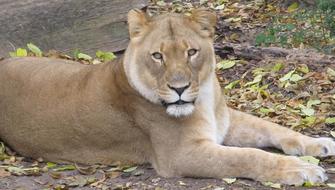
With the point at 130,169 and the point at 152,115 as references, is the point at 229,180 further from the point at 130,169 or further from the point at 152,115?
the point at 130,169

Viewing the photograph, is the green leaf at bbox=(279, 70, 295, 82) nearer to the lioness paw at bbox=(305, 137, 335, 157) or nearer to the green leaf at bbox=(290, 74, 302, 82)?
the green leaf at bbox=(290, 74, 302, 82)

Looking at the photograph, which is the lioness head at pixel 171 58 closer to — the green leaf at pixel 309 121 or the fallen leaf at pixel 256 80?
the green leaf at pixel 309 121

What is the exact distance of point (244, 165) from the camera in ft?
16.4

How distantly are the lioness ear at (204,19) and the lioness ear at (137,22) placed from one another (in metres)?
0.31

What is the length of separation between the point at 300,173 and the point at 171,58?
1.04 meters

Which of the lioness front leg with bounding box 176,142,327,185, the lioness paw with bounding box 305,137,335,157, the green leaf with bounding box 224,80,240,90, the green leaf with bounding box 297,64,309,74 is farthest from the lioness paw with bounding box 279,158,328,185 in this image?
the green leaf with bounding box 224,80,240,90

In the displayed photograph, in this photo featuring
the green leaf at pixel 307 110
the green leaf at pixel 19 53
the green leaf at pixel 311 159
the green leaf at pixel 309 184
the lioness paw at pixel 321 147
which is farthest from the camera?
the green leaf at pixel 19 53

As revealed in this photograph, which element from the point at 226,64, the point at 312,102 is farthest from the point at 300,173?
the point at 226,64

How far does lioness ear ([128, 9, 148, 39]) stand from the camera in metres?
5.30

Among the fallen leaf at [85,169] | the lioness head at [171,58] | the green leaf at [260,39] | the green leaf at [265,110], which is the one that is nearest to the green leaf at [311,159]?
the lioness head at [171,58]

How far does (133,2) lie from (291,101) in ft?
Answer: 8.13

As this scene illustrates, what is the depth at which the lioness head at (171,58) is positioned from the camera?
501cm

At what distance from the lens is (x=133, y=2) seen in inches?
340

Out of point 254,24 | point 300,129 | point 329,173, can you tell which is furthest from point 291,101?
point 254,24
